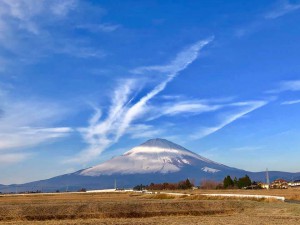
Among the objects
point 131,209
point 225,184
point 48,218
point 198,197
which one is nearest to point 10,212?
point 48,218

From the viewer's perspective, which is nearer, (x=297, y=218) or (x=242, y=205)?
(x=297, y=218)

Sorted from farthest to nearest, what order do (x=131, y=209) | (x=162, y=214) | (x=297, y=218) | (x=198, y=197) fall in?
1. (x=198, y=197)
2. (x=131, y=209)
3. (x=162, y=214)
4. (x=297, y=218)

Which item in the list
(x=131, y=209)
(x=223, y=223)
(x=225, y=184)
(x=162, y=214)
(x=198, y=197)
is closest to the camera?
(x=223, y=223)

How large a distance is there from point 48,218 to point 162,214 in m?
12.6

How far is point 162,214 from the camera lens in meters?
54.7

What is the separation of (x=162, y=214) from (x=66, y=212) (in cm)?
1106

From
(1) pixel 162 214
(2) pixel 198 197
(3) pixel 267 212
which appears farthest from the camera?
(2) pixel 198 197

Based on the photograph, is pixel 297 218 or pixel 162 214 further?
pixel 162 214

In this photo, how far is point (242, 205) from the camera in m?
60.1

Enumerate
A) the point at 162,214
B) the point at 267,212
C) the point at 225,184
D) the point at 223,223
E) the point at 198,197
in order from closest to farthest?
1. the point at 223,223
2. the point at 267,212
3. the point at 162,214
4. the point at 198,197
5. the point at 225,184

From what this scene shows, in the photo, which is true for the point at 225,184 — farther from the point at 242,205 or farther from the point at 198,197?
the point at 242,205

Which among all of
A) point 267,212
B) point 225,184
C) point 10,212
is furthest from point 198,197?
point 225,184

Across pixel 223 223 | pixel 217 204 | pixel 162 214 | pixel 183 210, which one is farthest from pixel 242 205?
pixel 223 223

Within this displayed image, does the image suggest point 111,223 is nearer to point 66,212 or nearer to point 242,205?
point 66,212
